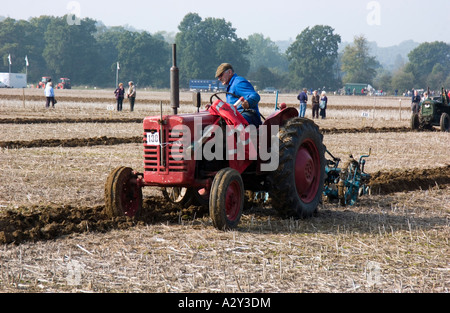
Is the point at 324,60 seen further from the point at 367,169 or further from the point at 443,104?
the point at 367,169

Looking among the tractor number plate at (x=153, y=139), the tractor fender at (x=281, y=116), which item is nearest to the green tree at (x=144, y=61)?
the tractor fender at (x=281, y=116)

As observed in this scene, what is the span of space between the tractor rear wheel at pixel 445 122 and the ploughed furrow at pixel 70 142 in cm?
1181

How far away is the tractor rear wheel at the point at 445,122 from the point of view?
23.3 metres

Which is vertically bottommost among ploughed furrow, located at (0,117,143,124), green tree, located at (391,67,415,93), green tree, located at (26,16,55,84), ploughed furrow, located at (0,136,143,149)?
ploughed furrow, located at (0,136,143,149)

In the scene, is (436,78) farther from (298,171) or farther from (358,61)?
(298,171)

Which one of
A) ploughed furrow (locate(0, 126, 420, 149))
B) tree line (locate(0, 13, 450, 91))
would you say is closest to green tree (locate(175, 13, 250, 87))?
tree line (locate(0, 13, 450, 91))

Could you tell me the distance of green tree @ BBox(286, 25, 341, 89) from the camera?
12350cm

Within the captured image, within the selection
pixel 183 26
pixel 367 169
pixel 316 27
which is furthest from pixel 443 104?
pixel 316 27

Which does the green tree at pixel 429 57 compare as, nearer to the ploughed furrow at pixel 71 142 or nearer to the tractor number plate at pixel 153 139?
the ploughed furrow at pixel 71 142

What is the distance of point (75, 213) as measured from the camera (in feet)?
25.8

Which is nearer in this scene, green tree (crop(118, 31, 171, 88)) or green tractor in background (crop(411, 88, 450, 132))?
green tractor in background (crop(411, 88, 450, 132))

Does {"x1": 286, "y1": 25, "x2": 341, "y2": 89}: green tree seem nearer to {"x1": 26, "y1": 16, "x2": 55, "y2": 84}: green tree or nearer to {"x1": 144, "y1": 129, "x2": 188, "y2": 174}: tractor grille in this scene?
{"x1": 26, "y1": 16, "x2": 55, "y2": 84}: green tree

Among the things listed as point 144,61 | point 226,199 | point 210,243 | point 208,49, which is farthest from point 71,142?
point 144,61

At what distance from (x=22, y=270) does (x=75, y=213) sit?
2363 mm
